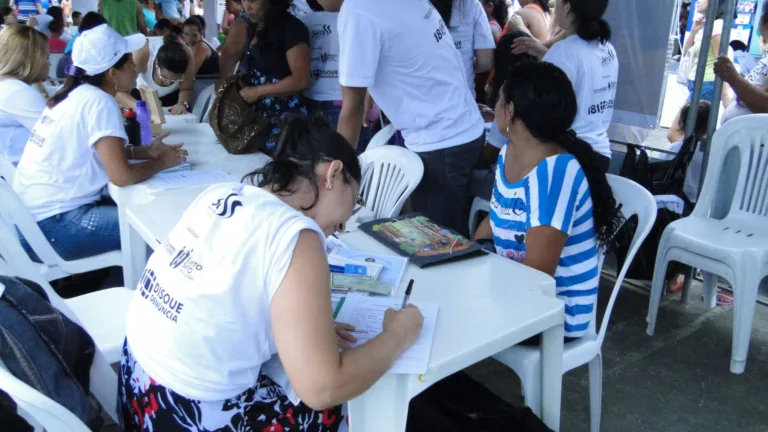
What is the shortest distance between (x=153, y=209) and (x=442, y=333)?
1106 millimetres

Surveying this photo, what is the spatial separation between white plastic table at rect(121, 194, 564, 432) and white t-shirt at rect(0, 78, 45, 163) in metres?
1.50

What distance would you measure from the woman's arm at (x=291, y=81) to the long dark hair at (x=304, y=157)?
1635 mm

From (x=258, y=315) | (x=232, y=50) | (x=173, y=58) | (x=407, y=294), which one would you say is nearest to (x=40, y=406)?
(x=258, y=315)

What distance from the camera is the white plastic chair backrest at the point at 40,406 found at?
3.10 feet

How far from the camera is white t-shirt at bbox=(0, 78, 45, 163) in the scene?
2.80 m

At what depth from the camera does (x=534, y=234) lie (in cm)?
158

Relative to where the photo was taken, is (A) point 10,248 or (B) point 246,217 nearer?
(B) point 246,217

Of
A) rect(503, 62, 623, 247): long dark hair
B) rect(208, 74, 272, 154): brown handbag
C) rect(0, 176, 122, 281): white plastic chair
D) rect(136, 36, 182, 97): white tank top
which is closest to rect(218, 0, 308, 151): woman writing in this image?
rect(208, 74, 272, 154): brown handbag

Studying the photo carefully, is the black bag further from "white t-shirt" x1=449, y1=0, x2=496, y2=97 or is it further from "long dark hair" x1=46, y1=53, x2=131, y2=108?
"white t-shirt" x1=449, y1=0, x2=496, y2=97

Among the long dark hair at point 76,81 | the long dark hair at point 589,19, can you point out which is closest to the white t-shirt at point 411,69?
the long dark hair at point 589,19

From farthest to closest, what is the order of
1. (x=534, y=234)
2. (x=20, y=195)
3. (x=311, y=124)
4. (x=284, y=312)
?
(x=20, y=195)
(x=534, y=234)
(x=311, y=124)
(x=284, y=312)

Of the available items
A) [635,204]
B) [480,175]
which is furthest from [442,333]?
[480,175]

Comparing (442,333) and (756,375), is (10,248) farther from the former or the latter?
(756,375)

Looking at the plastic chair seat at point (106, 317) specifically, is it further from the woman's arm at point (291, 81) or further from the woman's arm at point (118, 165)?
the woman's arm at point (291, 81)
